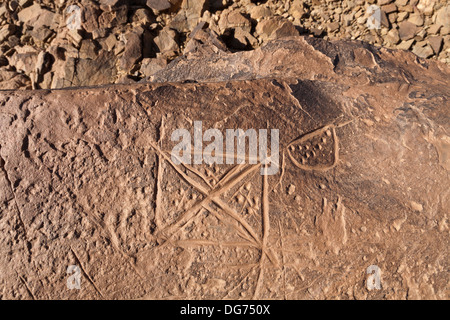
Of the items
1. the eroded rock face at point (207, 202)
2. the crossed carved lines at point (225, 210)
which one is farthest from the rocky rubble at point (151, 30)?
the crossed carved lines at point (225, 210)

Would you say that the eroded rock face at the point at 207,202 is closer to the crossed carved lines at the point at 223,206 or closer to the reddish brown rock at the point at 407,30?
the crossed carved lines at the point at 223,206

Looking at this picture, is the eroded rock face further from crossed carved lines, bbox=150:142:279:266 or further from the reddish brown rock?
the reddish brown rock

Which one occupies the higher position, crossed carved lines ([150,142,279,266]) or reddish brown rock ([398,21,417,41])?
reddish brown rock ([398,21,417,41])

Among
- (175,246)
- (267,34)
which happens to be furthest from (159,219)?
(267,34)

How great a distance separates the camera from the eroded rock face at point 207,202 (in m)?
1.47

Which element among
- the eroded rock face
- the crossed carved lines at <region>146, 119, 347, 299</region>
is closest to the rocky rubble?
the eroded rock face

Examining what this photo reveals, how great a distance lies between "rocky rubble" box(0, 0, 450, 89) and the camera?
9.97 ft

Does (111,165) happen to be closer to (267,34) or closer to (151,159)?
(151,159)

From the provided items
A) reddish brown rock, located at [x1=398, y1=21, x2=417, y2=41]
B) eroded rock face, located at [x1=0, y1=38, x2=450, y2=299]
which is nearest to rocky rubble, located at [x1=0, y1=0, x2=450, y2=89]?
reddish brown rock, located at [x1=398, y1=21, x2=417, y2=41]

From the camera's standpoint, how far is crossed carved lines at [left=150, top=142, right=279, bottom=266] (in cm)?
150

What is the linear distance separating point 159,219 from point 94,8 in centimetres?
232

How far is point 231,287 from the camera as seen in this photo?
1497mm

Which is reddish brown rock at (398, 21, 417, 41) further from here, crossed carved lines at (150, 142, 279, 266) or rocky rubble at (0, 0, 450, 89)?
crossed carved lines at (150, 142, 279, 266)

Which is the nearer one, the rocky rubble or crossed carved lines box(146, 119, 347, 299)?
crossed carved lines box(146, 119, 347, 299)
